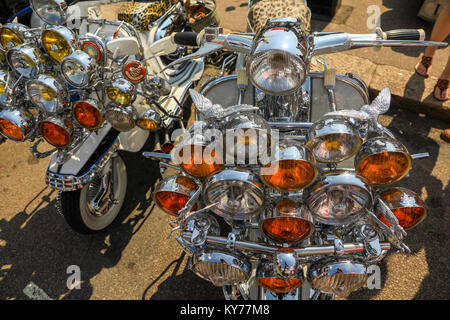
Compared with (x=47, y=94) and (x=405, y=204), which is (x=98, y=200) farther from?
(x=405, y=204)

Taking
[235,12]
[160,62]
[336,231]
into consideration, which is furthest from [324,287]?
[235,12]

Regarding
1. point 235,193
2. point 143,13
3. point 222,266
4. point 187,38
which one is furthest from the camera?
point 143,13

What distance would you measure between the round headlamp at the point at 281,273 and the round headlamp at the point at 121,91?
126cm

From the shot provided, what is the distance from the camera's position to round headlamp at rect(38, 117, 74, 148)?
1829 millimetres

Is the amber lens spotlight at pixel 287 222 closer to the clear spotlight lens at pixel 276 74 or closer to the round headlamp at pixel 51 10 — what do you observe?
the clear spotlight lens at pixel 276 74

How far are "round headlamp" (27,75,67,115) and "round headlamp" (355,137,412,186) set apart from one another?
1.56 metres

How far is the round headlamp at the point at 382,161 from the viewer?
1056 mm

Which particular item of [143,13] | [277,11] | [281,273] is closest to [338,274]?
[281,273]

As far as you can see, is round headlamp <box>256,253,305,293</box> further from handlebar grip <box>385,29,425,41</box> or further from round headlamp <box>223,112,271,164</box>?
handlebar grip <box>385,29,425,41</box>

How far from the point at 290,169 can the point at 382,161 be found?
324mm

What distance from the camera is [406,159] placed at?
107cm

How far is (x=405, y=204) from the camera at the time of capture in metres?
1.23
